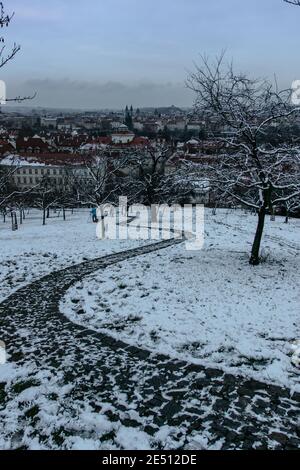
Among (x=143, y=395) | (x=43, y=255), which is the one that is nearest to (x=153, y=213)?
(x=43, y=255)

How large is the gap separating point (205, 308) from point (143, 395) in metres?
4.36

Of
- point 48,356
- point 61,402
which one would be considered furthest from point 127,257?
point 61,402

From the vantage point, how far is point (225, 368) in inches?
327

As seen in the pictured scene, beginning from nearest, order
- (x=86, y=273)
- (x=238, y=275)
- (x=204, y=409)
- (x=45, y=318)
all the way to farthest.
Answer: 1. (x=204, y=409)
2. (x=45, y=318)
3. (x=238, y=275)
4. (x=86, y=273)

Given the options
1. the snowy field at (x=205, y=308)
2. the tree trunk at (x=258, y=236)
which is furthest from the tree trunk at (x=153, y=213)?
the tree trunk at (x=258, y=236)

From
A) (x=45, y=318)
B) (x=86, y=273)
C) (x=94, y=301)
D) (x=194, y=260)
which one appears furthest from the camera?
(x=194, y=260)

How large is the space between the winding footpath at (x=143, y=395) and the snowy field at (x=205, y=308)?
0.55m

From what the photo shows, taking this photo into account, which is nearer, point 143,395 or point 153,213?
point 143,395

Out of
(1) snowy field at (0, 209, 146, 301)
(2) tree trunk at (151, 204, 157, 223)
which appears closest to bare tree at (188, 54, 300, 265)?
(1) snowy field at (0, 209, 146, 301)

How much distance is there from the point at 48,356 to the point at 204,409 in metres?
3.87

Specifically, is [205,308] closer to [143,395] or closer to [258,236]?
[143,395]

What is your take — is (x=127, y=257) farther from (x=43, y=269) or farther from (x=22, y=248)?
(x=22, y=248)

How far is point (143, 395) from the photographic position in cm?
739
